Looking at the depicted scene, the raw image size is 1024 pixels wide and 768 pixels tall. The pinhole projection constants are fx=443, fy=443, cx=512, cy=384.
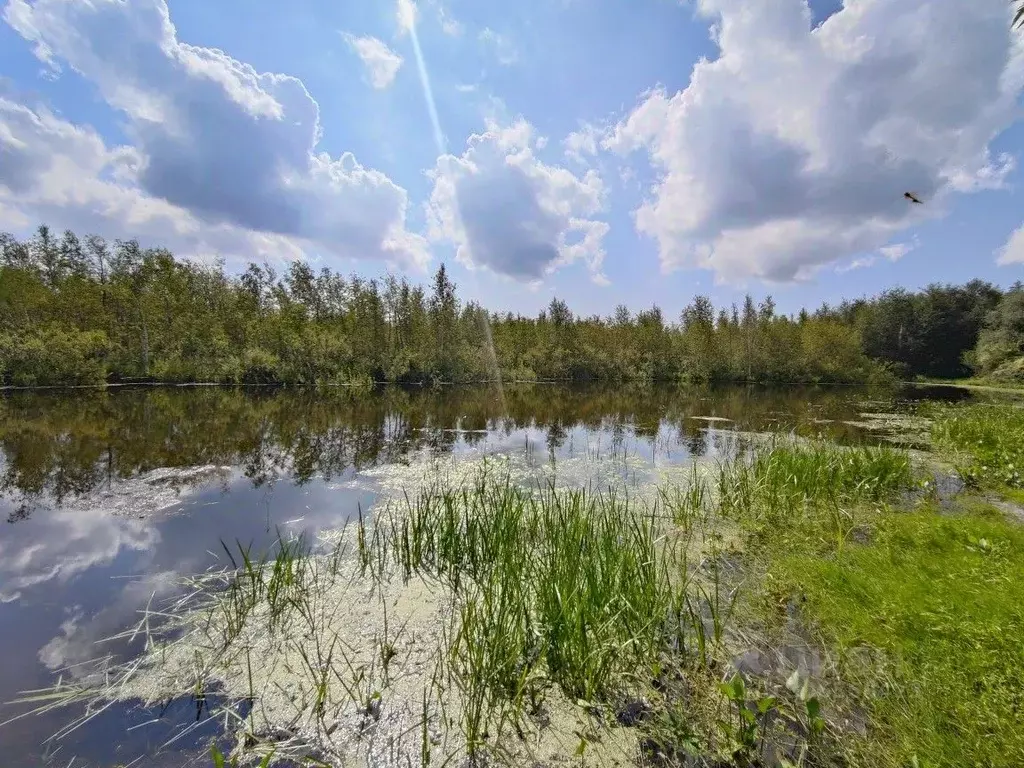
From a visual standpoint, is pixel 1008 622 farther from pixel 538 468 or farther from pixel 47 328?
pixel 47 328

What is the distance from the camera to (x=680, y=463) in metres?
11.0

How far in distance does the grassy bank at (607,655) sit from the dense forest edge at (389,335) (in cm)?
3558

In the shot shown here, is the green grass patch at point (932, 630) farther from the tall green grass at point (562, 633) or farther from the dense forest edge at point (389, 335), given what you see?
the dense forest edge at point (389, 335)

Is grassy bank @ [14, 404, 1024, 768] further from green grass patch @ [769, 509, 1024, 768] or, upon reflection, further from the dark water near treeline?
the dark water near treeline

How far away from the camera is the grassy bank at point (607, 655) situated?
2691 millimetres

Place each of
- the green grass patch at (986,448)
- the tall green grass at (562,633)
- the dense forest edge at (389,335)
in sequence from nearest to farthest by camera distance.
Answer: the tall green grass at (562,633) → the green grass patch at (986,448) → the dense forest edge at (389,335)

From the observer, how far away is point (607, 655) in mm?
3109

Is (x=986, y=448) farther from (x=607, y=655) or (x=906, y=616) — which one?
(x=607, y=655)

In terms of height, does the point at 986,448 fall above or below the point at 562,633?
below

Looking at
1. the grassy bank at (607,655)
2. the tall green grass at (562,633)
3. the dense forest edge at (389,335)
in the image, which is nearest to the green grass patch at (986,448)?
the grassy bank at (607,655)

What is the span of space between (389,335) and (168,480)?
36906 millimetres

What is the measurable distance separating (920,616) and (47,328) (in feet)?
142

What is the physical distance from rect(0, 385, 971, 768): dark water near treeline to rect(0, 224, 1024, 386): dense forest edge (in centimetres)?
1076

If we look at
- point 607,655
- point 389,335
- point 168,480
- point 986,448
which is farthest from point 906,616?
point 389,335
